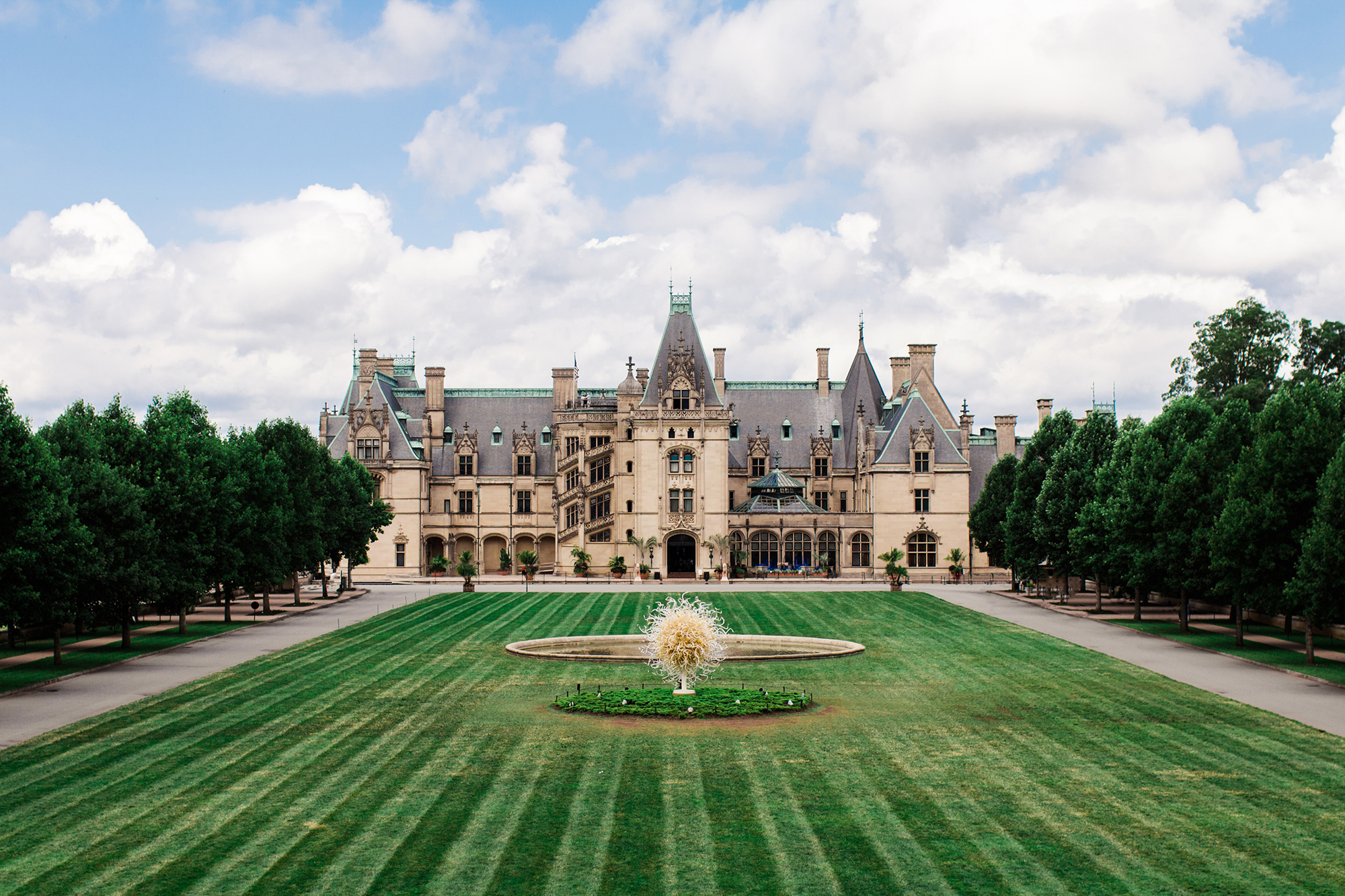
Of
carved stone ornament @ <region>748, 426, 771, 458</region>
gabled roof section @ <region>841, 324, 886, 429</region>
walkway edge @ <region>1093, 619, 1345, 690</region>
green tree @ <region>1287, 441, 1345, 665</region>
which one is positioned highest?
gabled roof section @ <region>841, 324, 886, 429</region>

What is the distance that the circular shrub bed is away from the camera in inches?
1194

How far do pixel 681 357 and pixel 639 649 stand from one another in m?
53.9

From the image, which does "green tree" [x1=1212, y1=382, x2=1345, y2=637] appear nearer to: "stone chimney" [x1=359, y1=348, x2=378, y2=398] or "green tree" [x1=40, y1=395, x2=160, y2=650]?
"green tree" [x1=40, y1=395, x2=160, y2=650]

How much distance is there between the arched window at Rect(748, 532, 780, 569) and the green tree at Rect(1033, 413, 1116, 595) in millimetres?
32695

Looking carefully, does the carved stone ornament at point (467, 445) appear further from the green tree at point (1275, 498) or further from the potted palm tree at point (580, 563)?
the green tree at point (1275, 498)

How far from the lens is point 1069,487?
6369 cm

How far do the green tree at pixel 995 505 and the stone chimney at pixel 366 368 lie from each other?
5549cm

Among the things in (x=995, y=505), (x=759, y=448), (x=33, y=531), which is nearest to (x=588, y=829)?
(x=33, y=531)

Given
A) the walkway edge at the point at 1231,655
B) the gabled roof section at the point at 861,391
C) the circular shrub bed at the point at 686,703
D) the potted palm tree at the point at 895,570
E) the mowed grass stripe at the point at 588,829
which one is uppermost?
the gabled roof section at the point at 861,391

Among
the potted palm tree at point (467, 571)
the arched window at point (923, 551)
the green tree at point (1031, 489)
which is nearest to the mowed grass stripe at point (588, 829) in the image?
the green tree at point (1031, 489)

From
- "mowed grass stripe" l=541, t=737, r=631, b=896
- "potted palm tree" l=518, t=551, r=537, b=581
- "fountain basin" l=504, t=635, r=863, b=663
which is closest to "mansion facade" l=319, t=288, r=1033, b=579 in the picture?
"potted palm tree" l=518, t=551, r=537, b=581

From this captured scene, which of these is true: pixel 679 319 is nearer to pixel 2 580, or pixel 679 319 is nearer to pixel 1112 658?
pixel 1112 658

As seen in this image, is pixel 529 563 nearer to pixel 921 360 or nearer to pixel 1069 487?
pixel 921 360

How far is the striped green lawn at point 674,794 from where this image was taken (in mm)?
17812
